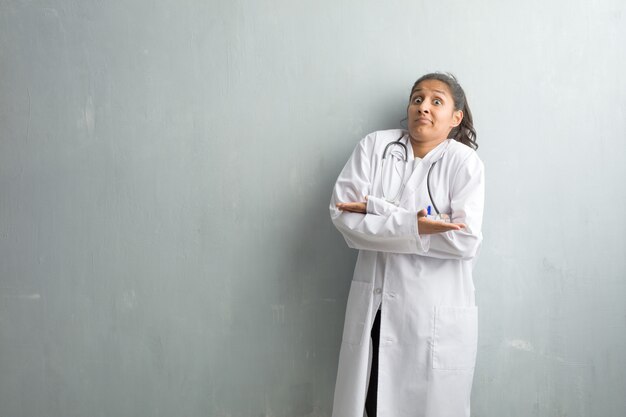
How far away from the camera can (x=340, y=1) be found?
235 cm

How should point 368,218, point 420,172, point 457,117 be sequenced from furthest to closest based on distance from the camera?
1. point 457,117
2. point 420,172
3. point 368,218

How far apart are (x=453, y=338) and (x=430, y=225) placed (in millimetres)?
425

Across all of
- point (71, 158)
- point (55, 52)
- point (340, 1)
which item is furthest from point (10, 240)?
point (340, 1)

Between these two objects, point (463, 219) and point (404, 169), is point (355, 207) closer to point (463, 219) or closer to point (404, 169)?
point (404, 169)

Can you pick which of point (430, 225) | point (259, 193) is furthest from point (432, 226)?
point (259, 193)

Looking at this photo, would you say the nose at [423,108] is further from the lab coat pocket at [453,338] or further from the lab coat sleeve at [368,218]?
the lab coat pocket at [453,338]

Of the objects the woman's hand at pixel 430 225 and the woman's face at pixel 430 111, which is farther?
the woman's face at pixel 430 111

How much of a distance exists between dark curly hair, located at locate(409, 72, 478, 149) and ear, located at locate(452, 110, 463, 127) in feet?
0.05

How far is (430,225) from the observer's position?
184 centimetres

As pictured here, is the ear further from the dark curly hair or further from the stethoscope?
the stethoscope

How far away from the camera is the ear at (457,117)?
2.20 m

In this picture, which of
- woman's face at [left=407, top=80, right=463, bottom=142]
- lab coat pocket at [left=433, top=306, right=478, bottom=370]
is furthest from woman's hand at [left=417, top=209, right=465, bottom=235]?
woman's face at [left=407, top=80, right=463, bottom=142]

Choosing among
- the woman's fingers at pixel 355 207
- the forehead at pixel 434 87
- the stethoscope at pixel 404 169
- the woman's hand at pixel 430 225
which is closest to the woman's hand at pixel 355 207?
the woman's fingers at pixel 355 207

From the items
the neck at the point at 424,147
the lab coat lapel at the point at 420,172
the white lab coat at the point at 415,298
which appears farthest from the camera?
the neck at the point at 424,147
